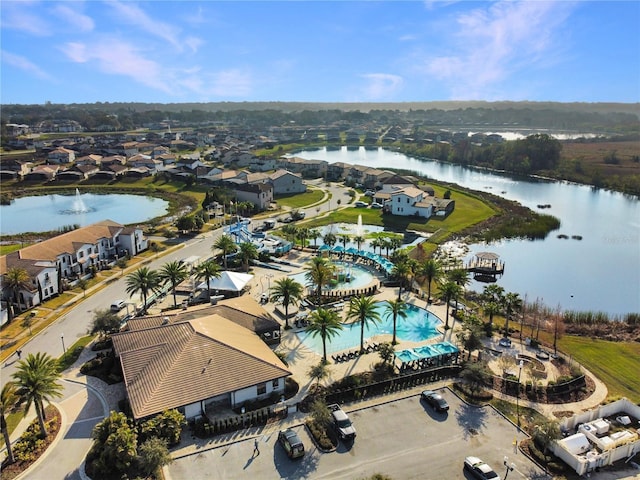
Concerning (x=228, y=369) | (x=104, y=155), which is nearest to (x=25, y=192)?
(x=104, y=155)

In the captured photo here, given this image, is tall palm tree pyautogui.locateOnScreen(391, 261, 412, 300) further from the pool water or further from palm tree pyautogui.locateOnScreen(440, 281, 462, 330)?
palm tree pyautogui.locateOnScreen(440, 281, 462, 330)

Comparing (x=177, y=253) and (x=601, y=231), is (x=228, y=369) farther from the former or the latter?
(x=601, y=231)

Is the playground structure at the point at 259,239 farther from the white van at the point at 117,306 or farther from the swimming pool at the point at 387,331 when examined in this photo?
the swimming pool at the point at 387,331

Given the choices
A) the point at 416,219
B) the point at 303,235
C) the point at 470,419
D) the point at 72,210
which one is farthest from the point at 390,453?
the point at 72,210

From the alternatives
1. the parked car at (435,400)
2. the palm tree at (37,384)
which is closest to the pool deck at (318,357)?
the parked car at (435,400)

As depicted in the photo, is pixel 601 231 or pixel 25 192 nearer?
pixel 601 231

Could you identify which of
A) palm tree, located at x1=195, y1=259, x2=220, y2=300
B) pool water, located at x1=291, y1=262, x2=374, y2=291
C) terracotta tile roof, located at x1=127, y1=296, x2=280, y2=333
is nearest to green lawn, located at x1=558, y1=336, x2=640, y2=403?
pool water, located at x1=291, y1=262, x2=374, y2=291
